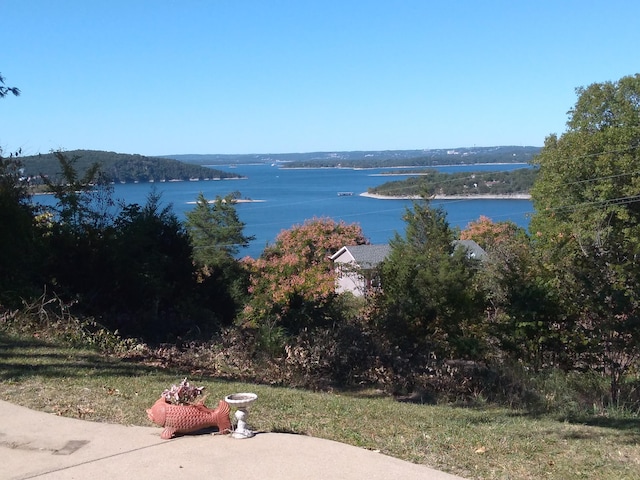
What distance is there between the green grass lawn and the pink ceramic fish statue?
1.68ft

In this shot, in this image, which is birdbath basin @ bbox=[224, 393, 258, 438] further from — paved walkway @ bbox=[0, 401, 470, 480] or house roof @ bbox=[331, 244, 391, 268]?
house roof @ bbox=[331, 244, 391, 268]

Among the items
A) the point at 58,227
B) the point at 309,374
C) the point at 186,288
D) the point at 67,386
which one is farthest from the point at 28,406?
the point at 186,288

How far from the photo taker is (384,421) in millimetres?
6590

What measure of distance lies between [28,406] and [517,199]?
93.9 meters

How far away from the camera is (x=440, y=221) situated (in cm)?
3538

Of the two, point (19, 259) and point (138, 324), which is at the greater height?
point (19, 259)

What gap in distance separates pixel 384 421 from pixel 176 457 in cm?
223

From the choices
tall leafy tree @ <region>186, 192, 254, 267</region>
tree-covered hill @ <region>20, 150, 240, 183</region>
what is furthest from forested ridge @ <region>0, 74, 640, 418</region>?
tall leafy tree @ <region>186, 192, 254, 267</region>

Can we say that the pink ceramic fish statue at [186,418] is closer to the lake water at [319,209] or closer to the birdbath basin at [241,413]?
the birdbath basin at [241,413]

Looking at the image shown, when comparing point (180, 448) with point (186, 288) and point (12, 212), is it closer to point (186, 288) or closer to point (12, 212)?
point (12, 212)

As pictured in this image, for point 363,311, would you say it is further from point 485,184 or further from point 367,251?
point 485,184

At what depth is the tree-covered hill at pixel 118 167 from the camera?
19.8 metres

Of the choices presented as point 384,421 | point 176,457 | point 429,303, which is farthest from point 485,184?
point 176,457

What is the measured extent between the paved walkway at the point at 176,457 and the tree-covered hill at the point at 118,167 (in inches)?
475
